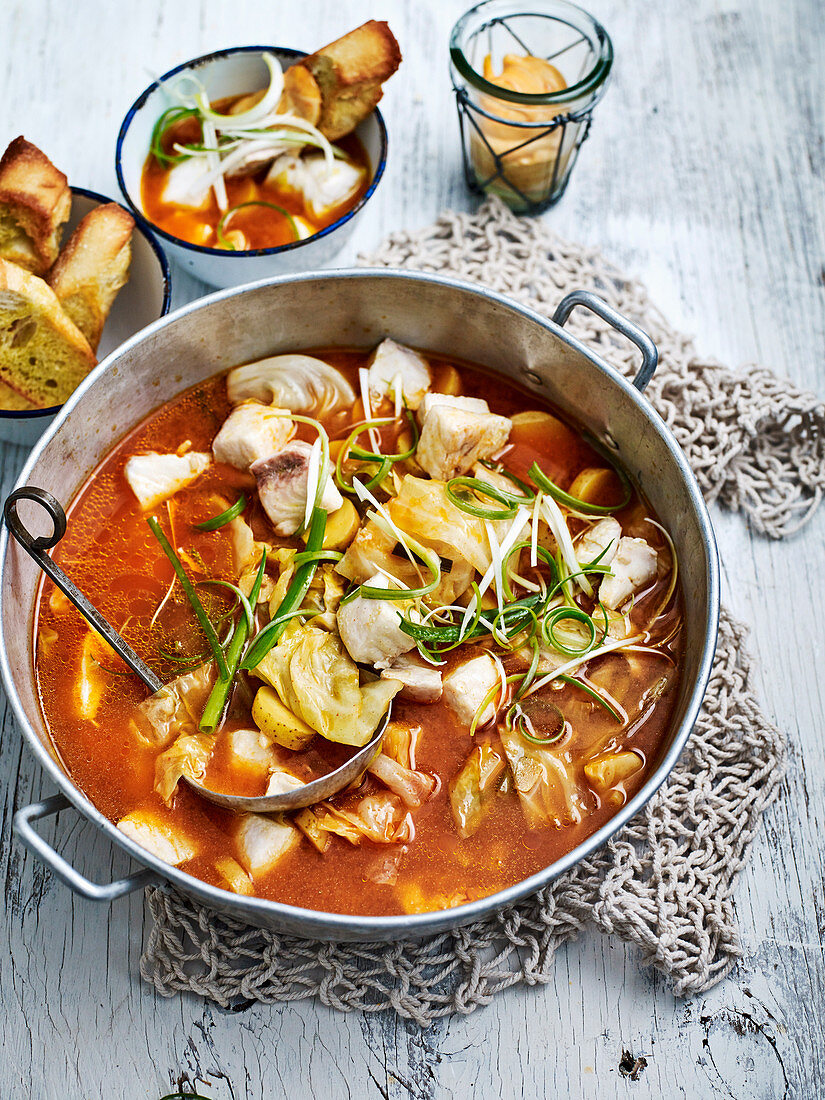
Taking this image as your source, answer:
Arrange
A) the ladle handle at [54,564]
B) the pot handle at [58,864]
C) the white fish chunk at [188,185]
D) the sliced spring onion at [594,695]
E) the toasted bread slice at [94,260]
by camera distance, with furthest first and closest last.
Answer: the white fish chunk at [188,185] → the toasted bread slice at [94,260] → the sliced spring onion at [594,695] → the ladle handle at [54,564] → the pot handle at [58,864]

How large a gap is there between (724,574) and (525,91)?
1396mm

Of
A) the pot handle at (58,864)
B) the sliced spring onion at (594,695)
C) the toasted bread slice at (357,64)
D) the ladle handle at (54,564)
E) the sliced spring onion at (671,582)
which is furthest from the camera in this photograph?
the toasted bread slice at (357,64)

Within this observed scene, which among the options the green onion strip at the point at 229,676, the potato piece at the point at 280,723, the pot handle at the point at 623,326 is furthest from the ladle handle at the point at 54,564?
the pot handle at the point at 623,326

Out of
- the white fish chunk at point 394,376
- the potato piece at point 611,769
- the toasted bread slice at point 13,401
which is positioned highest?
the toasted bread slice at point 13,401

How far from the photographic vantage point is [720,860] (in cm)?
212

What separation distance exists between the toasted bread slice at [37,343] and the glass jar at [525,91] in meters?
1.21

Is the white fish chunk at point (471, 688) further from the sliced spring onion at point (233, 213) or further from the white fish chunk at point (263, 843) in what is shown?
the sliced spring onion at point (233, 213)

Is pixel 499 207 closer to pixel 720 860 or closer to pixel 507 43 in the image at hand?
pixel 507 43

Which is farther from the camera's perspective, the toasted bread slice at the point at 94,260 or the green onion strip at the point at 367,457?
the toasted bread slice at the point at 94,260

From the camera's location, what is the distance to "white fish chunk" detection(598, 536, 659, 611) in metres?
2.11

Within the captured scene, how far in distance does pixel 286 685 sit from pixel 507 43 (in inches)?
79.8

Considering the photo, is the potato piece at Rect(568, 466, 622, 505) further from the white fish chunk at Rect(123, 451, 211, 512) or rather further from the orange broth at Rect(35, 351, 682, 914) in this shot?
the white fish chunk at Rect(123, 451, 211, 512)

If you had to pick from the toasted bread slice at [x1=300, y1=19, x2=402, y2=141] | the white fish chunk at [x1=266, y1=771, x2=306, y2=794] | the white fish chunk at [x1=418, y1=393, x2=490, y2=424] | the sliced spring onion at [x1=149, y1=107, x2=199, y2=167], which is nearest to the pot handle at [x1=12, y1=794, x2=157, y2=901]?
the white fish chunk at [x1=266, y1=771, x2=306, y2=794]

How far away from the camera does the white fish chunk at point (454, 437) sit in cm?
213
